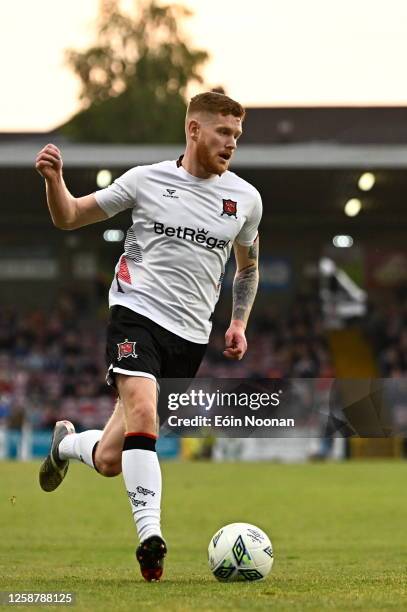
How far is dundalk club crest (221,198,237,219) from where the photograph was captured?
257 inches

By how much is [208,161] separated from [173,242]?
428 mm

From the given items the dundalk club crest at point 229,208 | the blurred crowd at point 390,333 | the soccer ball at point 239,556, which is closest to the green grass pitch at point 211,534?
the soccer ball at point 239,556

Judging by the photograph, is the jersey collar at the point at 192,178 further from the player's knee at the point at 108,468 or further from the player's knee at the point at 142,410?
the player's knee at the point at 108,468

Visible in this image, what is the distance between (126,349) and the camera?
6238mm

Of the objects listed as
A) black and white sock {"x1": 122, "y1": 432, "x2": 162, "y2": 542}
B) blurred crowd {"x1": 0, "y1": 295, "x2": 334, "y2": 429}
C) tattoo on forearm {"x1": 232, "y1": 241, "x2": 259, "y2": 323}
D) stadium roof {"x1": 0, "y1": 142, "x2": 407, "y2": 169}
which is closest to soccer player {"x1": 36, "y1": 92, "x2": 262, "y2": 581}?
black and white sock {"x1": 122, "y1": 432, "x2": 162, "y2": 542}

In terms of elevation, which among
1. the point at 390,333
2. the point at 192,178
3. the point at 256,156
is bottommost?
the point at 192,178

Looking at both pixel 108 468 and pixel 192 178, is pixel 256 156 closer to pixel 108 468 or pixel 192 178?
pixel 192 178

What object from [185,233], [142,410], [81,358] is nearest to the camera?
[142,410]

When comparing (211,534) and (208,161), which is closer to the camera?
(208,161)

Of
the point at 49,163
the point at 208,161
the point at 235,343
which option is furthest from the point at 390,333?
the point at 49,163

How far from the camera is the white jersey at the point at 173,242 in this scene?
642 centimetres

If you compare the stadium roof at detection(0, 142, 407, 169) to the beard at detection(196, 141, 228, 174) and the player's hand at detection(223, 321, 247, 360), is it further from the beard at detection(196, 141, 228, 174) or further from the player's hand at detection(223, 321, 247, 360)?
the beard at detection(196, 141, 228, 174)

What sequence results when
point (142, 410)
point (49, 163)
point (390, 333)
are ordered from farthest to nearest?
point (390, 333) < point (142, 410) < point (49, 163)

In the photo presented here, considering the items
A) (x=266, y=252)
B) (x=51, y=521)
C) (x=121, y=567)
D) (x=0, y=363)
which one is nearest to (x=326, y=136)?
(x=266, y=252)
